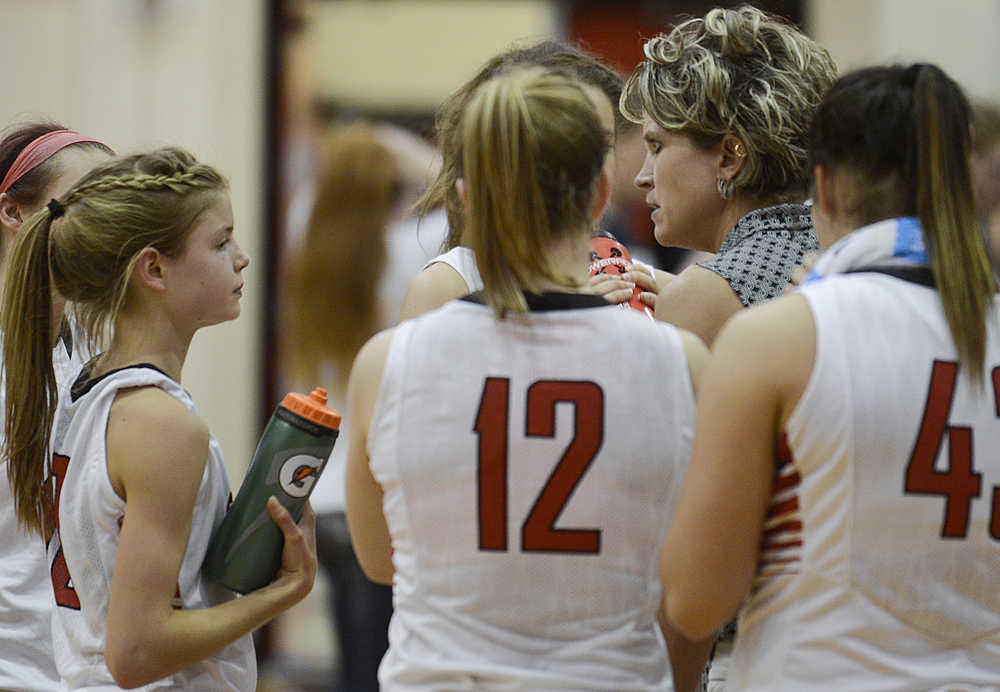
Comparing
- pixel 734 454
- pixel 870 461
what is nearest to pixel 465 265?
pixel 734 454

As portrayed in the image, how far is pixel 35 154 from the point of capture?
2475mm

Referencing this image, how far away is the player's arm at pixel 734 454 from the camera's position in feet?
5.27

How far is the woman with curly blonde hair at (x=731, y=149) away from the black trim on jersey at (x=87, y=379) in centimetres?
84

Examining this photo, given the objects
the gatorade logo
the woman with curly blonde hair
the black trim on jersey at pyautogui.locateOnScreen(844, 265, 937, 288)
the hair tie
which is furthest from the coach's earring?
the hair tie

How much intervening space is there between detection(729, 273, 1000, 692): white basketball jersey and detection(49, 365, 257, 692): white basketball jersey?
2.90ft

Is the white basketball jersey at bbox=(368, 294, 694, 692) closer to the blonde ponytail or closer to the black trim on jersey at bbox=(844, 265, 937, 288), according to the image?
the blonde ponytail

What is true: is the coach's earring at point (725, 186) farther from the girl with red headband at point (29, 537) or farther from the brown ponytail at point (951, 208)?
the girl with red headband at point (29, 537)

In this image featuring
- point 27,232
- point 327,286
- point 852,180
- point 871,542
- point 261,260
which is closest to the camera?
point 871,542

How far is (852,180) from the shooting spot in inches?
68.2

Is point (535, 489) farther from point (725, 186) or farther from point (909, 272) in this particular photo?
point (725, 186)

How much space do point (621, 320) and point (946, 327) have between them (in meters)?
0.41

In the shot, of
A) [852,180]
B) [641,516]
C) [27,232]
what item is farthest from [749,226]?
[27,232]

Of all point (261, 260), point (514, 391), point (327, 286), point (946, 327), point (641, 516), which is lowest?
point (261, 260)

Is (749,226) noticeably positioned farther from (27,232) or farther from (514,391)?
(27,232)
